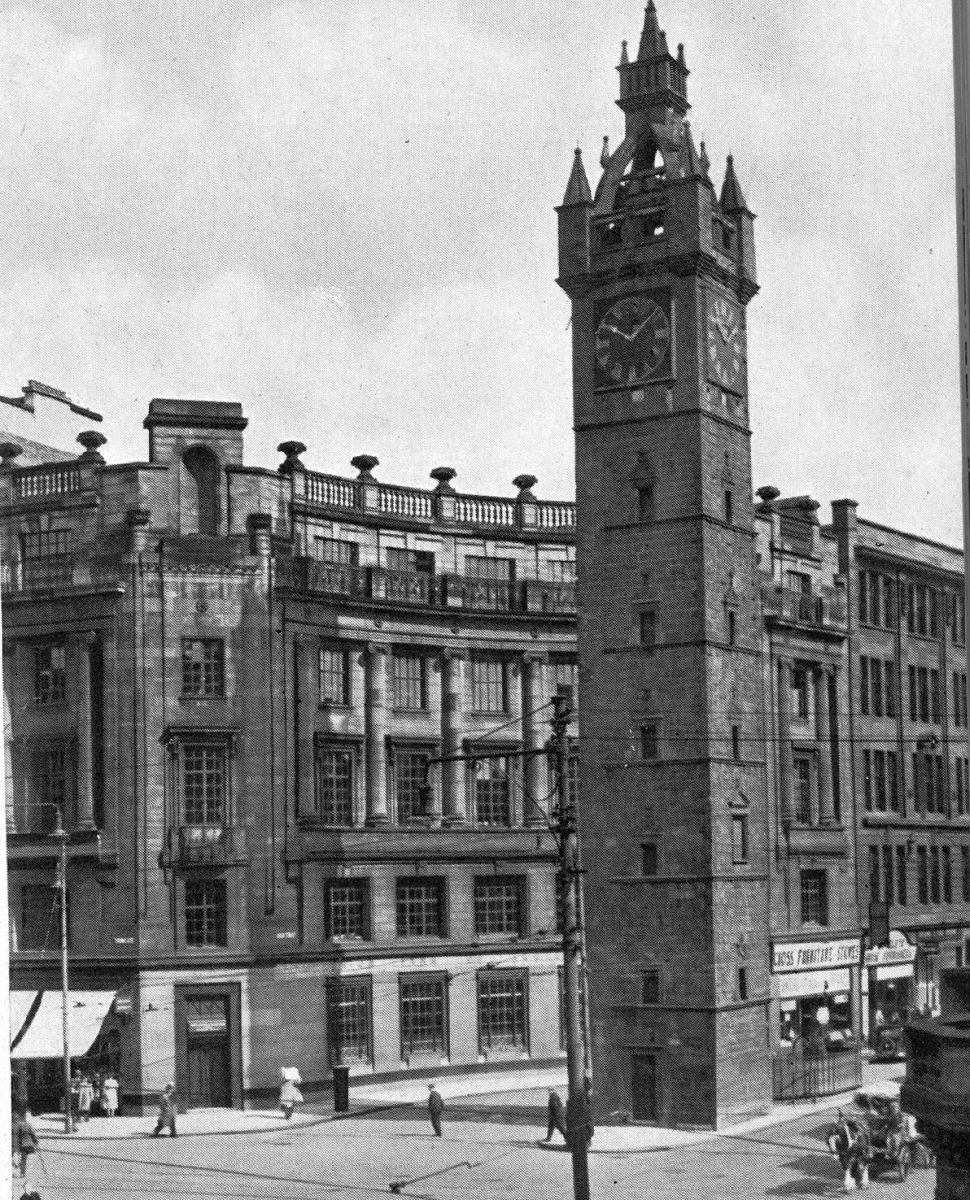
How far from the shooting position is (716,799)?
17.8 meters

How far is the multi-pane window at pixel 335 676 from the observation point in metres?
20.1

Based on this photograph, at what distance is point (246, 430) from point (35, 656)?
9.97 feet

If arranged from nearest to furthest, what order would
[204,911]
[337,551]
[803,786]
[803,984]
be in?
[803,786]
[204,911]
[803,984]
[337,551]

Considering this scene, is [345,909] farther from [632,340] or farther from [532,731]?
[632,340]

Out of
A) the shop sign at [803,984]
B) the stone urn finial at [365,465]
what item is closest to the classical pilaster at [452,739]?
the shop sign at [803,984]

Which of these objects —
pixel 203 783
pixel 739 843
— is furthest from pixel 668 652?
pixel 203 783

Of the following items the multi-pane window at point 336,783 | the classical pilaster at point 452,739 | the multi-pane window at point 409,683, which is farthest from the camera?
the multi-pane window at point 336,783

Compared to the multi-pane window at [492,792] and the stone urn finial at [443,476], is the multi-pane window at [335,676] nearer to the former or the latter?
the multi-pane window at [492,792]

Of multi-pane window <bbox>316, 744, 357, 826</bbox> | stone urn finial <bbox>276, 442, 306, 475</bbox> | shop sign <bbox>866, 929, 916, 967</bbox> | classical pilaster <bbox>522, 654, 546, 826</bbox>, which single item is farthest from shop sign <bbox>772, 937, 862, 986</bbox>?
stone urn finial <bbox>276, 442, 306, 475</bbox>

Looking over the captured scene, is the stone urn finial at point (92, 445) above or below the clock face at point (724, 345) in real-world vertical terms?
below

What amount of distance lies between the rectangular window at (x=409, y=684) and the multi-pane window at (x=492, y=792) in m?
1.05

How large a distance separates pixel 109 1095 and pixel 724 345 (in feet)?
25.1

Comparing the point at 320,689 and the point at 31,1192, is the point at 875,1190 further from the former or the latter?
the point at 320,689

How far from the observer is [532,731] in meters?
18.8
